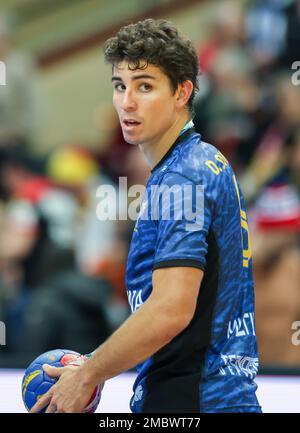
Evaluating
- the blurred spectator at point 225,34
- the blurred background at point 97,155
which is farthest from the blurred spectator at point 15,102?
the blurred spectator at point 225,34

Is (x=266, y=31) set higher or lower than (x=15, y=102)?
higher

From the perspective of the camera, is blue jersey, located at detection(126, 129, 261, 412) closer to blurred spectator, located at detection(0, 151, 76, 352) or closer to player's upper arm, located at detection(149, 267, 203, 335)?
player's upper arm, located at detection(149, 267, 203, 335)

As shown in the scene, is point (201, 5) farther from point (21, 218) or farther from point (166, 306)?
point (166, 306)

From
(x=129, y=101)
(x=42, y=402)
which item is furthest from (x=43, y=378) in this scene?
(x=129, y=101)

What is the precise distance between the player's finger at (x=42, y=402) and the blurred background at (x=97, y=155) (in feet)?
7.92

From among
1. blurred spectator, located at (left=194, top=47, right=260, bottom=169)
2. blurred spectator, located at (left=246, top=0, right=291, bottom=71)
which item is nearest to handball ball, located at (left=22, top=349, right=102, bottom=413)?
blurred spectator, located at (left=194, top=47, right=260, bottom=169)

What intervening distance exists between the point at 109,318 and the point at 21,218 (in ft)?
4.39

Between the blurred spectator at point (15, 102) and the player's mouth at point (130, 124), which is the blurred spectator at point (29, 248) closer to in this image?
the blurred spectator at point (15, 102)

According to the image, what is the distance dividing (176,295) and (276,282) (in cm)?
359

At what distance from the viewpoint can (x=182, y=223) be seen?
2.94 m

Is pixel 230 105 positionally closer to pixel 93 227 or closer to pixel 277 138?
pixel 277 138

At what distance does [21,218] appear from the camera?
7.37 meters

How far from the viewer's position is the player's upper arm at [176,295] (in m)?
2.84
